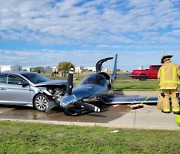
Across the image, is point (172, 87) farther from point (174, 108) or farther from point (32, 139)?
point (32, 139)

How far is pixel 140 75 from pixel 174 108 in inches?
1260

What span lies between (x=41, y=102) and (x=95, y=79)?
9.04ft

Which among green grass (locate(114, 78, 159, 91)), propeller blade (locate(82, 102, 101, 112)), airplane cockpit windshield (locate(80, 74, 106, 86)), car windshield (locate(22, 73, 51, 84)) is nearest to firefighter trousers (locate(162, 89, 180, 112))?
propeller blade (locate(82, 102, 101, 112))

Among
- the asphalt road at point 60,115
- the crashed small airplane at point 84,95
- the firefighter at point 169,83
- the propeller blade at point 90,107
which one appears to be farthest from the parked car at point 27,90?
the firefighter at point 169,83

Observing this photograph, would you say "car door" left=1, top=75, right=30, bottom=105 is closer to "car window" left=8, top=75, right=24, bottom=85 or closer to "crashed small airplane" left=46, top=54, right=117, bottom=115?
"car window" left=8, top=75, right=24, bottom=85

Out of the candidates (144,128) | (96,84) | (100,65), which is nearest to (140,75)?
(100,65)

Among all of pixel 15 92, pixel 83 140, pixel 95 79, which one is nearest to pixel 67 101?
pixel 15 92

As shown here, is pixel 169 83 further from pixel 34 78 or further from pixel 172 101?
pixel 34 78

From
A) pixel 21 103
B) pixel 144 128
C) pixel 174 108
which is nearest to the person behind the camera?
pixel 144 128

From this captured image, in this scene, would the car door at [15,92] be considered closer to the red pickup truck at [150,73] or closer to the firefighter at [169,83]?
the firefighter at [169,83]

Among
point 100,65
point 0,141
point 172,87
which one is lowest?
point 0,141

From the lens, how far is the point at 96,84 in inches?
513

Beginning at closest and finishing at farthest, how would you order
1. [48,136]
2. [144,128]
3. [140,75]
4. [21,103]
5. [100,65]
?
1. [48,136]
2. [144,128]
3. [21,103]
4. [100,65]
5. [140,75]

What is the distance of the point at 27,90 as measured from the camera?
12.3 m
